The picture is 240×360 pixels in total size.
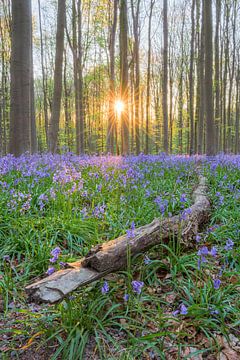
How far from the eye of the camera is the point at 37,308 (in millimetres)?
2291

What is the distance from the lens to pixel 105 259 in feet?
7.18

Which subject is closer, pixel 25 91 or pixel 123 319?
pixel 123 319

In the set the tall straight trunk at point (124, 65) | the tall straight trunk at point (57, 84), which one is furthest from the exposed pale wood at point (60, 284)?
the tall straight trunk at point (124, 65)

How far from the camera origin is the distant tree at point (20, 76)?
6.90 m

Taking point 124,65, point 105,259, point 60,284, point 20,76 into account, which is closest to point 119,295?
point 105,259

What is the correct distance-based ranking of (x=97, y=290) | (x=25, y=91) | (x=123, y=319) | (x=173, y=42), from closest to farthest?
(x=123, y=319) < (x=97, y=290) < (x=25, y=91) < (x=173, y=42)

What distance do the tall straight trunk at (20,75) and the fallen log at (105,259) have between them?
5186 millimetres

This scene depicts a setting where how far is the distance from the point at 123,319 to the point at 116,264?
403 mm

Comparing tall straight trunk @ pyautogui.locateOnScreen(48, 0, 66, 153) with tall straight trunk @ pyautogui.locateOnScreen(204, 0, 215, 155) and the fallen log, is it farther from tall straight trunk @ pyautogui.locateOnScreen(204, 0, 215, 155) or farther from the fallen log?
the fallen log

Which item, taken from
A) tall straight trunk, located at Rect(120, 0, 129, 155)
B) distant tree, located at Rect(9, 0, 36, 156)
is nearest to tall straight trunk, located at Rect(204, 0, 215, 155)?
tall straight trunk, located at Rect(120, 0, 129, 155)

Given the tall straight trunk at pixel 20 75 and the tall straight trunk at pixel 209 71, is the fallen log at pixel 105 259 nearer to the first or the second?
the tall straight trunk at pixel 20 75

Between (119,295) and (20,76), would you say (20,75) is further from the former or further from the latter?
(119,295)

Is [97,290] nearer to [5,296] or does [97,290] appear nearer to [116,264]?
[116,264]

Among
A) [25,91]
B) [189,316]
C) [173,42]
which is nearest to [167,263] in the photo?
[189,316]
